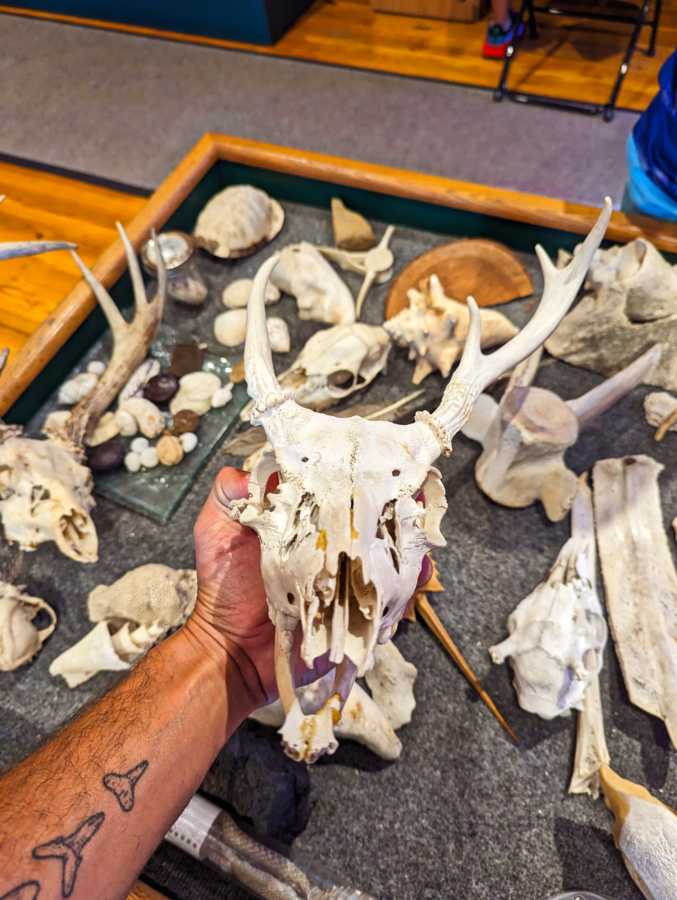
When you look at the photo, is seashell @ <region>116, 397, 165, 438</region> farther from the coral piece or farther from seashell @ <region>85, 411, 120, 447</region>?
the coral piece

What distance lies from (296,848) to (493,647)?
0.90 m

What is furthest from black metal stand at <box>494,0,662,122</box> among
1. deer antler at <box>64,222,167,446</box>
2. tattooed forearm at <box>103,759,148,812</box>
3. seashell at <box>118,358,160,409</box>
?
tattooed forearm at <box>103,759,148,812</box>

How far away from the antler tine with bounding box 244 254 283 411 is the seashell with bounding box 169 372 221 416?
0.97 meters

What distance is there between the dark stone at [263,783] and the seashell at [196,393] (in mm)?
1349

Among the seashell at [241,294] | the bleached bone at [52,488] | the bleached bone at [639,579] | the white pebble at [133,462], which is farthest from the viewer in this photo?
the seashell at [241,294]

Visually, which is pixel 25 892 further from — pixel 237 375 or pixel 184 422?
pixel 237 375

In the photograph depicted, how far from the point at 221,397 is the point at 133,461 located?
1.57ft

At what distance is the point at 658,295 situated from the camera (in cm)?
232

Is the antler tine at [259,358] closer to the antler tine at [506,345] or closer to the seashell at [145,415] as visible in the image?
the antler tine at [506,345]

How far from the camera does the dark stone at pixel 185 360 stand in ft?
8.80

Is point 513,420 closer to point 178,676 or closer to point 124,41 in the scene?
point 178,676

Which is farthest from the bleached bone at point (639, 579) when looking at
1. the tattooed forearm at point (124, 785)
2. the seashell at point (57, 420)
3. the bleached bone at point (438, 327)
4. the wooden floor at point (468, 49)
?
the wooden floor at point (468, 49)

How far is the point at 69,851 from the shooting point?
131 centimetres

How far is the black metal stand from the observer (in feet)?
10.4
